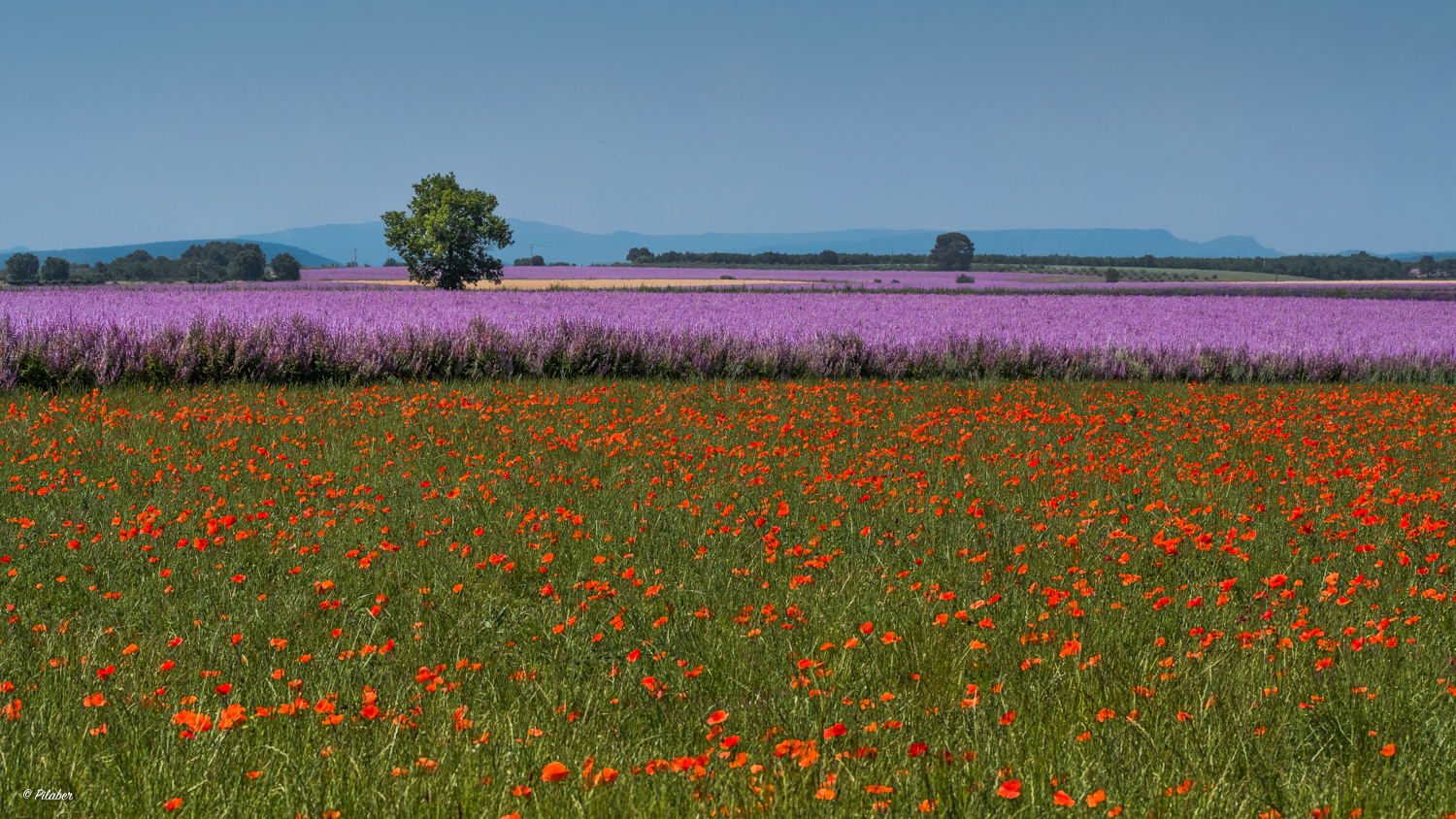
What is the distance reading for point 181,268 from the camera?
106 meters

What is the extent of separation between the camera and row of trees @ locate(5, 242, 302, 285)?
85.9 m

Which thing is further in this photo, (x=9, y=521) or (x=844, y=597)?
(x=9, y=521)

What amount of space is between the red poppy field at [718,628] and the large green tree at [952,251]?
104 metres

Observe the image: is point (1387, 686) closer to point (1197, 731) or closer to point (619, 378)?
point (1197, 731)

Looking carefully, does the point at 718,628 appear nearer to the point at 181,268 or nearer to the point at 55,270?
the point at 55,270

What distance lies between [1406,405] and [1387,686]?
1295 centimetres

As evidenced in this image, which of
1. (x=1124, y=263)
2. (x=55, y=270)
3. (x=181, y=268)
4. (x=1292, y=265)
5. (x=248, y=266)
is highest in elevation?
(x=1124, y=263)

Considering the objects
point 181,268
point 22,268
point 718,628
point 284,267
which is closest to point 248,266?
point 284,267

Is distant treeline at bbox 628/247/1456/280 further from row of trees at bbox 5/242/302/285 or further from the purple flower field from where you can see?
the purple flower field

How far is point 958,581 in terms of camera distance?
5.89 meters

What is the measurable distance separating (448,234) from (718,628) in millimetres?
50051

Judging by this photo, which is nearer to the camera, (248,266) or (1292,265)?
(248,266)

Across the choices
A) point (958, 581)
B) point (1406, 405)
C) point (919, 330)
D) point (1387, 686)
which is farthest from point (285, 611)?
point (919, 330)

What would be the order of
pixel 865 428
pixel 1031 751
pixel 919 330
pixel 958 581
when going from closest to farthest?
1. pixel 1031 751
2. pixel 958 581
3. pixel 865 428
4. pixel 919 330
